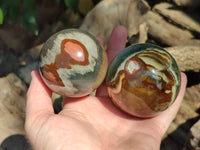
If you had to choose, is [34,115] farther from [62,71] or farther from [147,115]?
[147,115]

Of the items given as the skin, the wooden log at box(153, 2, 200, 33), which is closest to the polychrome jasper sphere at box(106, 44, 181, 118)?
the skin

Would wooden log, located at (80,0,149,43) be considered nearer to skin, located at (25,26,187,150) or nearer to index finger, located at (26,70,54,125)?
skin, located at (25,26,187,150)

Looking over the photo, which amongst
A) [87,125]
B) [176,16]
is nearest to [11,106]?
[87,125]

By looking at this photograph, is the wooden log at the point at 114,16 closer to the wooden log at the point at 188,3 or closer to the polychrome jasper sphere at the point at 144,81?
the wooden log at the point at 188,3

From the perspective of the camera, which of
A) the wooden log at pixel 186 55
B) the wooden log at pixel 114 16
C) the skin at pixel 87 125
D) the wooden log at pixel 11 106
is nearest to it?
the skin at pixel 87 125

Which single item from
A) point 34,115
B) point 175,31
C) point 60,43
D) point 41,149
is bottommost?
point 175,31

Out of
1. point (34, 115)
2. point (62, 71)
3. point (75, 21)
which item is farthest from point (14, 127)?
point (75, 21)

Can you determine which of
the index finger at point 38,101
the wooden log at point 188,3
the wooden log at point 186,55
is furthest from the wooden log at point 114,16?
the index finger at point 38,101
